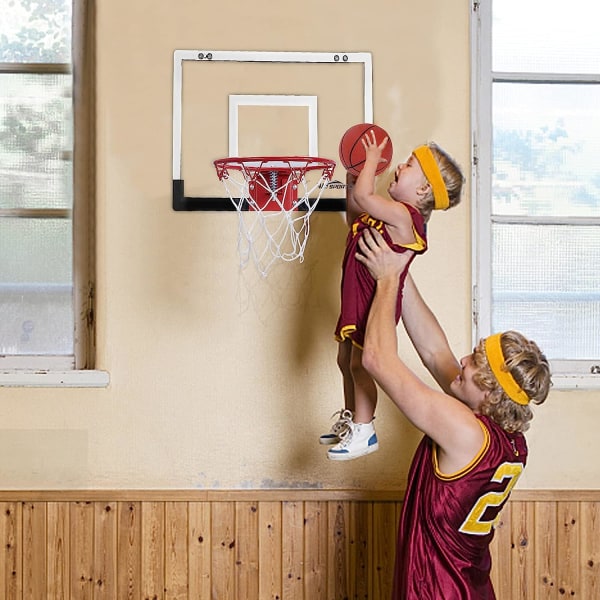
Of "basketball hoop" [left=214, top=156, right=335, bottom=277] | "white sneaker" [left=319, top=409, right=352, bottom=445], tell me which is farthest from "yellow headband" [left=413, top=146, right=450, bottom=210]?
"white sneaker" [left=319, top=409, right=352, bottom=445]

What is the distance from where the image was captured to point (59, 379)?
10.6 feet

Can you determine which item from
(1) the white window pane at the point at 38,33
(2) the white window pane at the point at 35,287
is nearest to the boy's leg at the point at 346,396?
(2) the white window pane at the point at 35,287

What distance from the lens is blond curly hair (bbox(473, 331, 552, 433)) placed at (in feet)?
7.20

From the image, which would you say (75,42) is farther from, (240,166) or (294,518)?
(294,518)

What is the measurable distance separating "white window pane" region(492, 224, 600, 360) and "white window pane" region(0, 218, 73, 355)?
1.59 metres

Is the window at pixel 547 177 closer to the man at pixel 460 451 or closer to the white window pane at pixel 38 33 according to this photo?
the man at pixel 460 451

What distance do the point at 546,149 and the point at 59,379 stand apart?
1.98 meters

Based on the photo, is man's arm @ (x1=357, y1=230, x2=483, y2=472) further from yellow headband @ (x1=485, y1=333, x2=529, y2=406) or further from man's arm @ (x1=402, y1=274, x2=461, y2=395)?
man's arm @ (x1=402, y1=274, x2=461, y2=395)

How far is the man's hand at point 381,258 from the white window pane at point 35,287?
1.36 m

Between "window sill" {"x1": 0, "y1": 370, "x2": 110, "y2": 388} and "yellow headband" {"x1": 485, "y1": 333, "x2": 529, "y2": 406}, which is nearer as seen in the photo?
"yellow headband" {"x1": 485, "y1": 333, "x2": 529, "y2": 406}

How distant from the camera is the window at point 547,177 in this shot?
345 cm

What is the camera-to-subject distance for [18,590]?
10.6 feet

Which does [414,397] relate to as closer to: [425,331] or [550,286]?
[425,331]

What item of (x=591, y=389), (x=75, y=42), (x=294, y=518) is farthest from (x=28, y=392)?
(x=591, y=389)
